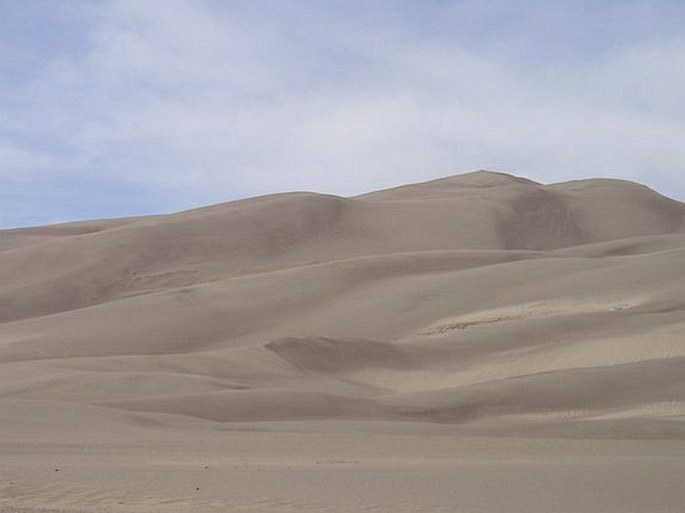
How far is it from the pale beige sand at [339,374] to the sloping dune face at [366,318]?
95 mm

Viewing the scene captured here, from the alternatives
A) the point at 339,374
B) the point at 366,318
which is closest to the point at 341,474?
the point at 339,374

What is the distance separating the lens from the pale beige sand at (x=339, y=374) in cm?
1197

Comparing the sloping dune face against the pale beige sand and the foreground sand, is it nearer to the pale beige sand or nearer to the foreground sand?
the pale beige sand

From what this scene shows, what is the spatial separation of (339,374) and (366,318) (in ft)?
25.2

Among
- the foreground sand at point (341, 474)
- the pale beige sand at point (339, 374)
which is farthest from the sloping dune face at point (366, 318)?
the foreground sand at point (341, 474)

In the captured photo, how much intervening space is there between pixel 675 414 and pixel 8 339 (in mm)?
21343

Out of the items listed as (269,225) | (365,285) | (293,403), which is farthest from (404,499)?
(269,225)

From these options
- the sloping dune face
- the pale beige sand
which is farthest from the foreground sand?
the sloping dune face

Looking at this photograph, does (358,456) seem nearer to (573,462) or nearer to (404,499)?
(573,462)

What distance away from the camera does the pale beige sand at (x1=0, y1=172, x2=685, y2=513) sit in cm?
1197

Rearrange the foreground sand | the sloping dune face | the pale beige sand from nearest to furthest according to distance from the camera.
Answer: the foreground sand, the pale beige sand, the sloping dune face

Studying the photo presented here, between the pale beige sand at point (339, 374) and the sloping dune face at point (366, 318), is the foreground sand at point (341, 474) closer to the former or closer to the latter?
the pale beige sand at point (339, 374)

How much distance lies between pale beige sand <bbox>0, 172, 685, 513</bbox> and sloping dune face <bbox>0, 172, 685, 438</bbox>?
0.09m

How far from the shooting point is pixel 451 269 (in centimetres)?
4381
